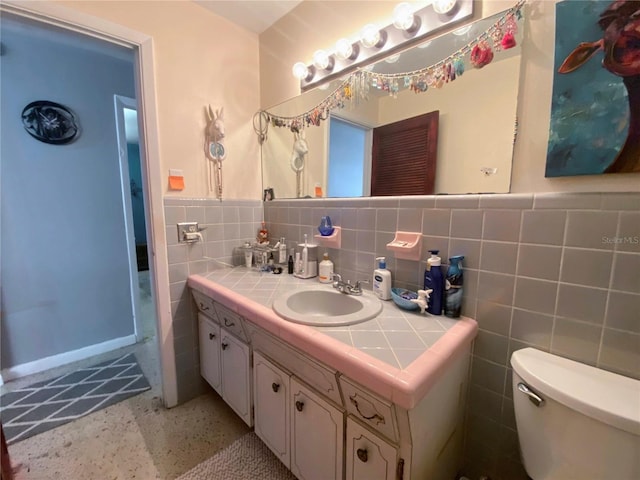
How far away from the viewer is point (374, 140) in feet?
4.20

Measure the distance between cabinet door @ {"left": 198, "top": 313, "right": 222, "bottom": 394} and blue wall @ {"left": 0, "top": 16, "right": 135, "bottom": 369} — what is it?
119 cm

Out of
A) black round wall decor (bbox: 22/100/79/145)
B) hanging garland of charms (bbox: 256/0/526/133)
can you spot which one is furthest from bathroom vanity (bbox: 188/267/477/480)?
black round wall decor (bbox: 22/100/79/145)

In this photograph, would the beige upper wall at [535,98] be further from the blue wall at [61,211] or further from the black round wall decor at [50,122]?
the black round wall decor at [50,122]

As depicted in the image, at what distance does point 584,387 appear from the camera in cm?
69

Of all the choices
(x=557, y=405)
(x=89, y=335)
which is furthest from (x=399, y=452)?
(x=89, y=335)

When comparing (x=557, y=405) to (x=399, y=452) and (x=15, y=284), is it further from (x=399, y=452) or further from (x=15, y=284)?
(x=15, y=284)

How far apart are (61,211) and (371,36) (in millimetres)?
2380

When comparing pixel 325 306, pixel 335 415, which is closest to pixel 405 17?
pixel 325 306

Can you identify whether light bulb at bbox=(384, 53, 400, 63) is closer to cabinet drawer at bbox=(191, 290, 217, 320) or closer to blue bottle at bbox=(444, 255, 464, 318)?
blue bottle at bbox=(444, 255, 464, 318)

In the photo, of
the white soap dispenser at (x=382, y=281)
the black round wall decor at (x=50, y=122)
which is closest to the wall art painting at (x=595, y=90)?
the white soap dispenser at (x=382, y=281)

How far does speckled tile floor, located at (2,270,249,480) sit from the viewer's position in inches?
47.9

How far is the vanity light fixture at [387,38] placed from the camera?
970mm

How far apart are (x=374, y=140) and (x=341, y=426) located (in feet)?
3.88

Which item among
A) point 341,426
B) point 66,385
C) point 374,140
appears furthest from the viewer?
point 66,385
